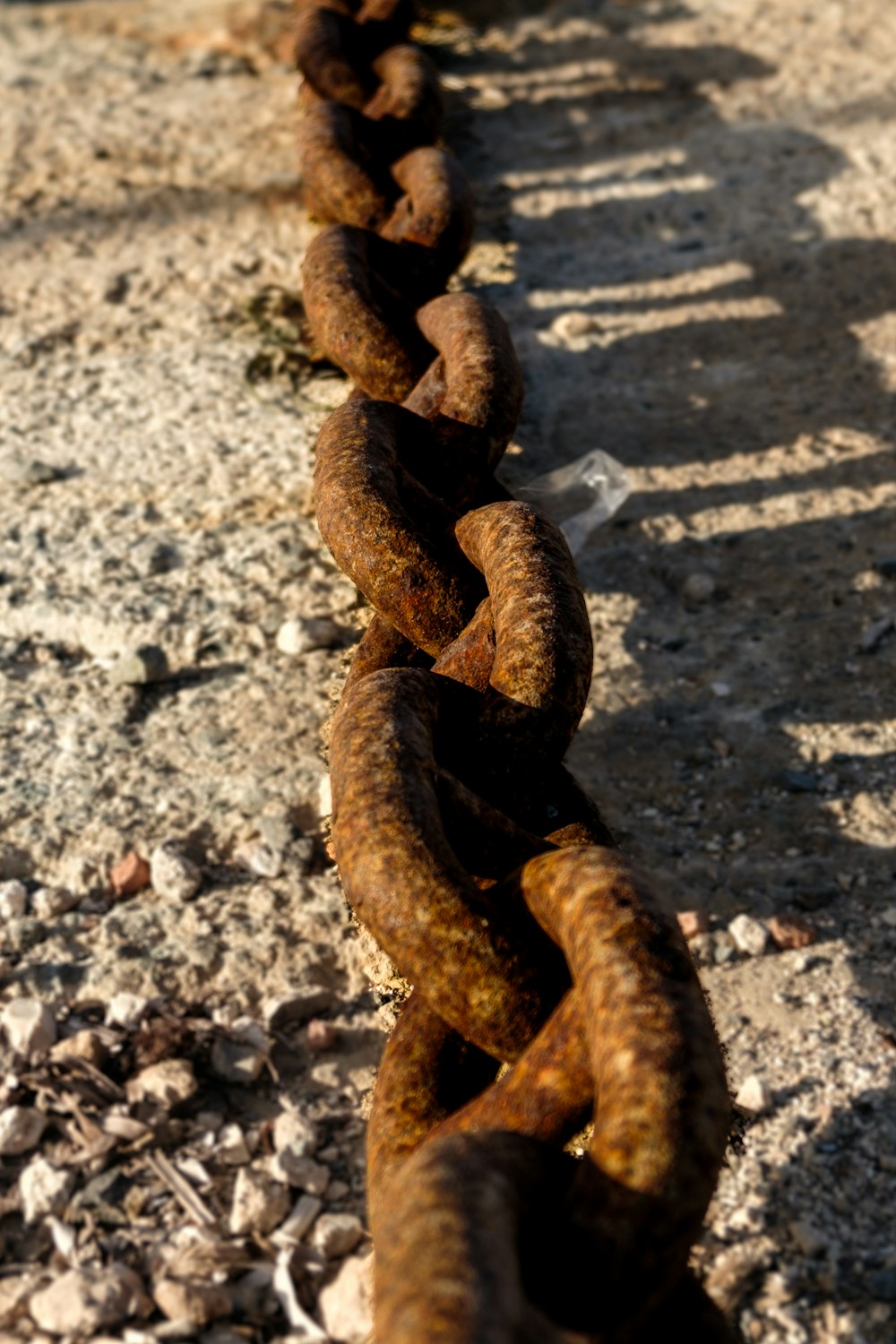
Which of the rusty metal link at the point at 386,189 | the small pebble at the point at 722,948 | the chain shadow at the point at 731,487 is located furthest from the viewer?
the rusty metal link at the point at 386,189

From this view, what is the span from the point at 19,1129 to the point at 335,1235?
406 millimetres

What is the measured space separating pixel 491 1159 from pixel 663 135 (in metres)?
4.11

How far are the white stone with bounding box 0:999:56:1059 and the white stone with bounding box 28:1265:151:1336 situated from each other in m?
0.35

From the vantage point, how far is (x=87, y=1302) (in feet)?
4.94

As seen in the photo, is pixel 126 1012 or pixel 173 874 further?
pixel 173 874

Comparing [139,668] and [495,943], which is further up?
[495,943]

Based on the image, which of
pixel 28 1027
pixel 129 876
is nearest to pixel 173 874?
pixel 129 876

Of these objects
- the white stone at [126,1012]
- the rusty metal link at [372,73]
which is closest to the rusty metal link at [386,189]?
the rusty metal link at [372,73]

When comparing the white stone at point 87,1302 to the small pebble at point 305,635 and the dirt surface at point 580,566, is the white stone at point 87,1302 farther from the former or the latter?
the small pebble at point 305,635

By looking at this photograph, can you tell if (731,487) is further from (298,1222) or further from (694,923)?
(298,1222)

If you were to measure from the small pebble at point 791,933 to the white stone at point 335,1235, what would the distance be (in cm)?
76

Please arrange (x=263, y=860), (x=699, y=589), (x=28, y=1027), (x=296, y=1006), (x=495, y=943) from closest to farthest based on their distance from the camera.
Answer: (x=495, y=943), (x=28, y=1027), (x=296, y=1006), (x=263, y=860), (x=699, y=589)

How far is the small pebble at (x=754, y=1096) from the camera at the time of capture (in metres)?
1.80

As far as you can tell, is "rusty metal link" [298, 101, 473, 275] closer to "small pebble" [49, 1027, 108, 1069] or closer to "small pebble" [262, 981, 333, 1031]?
"small pebble" [262, 981, 333, 1031]
